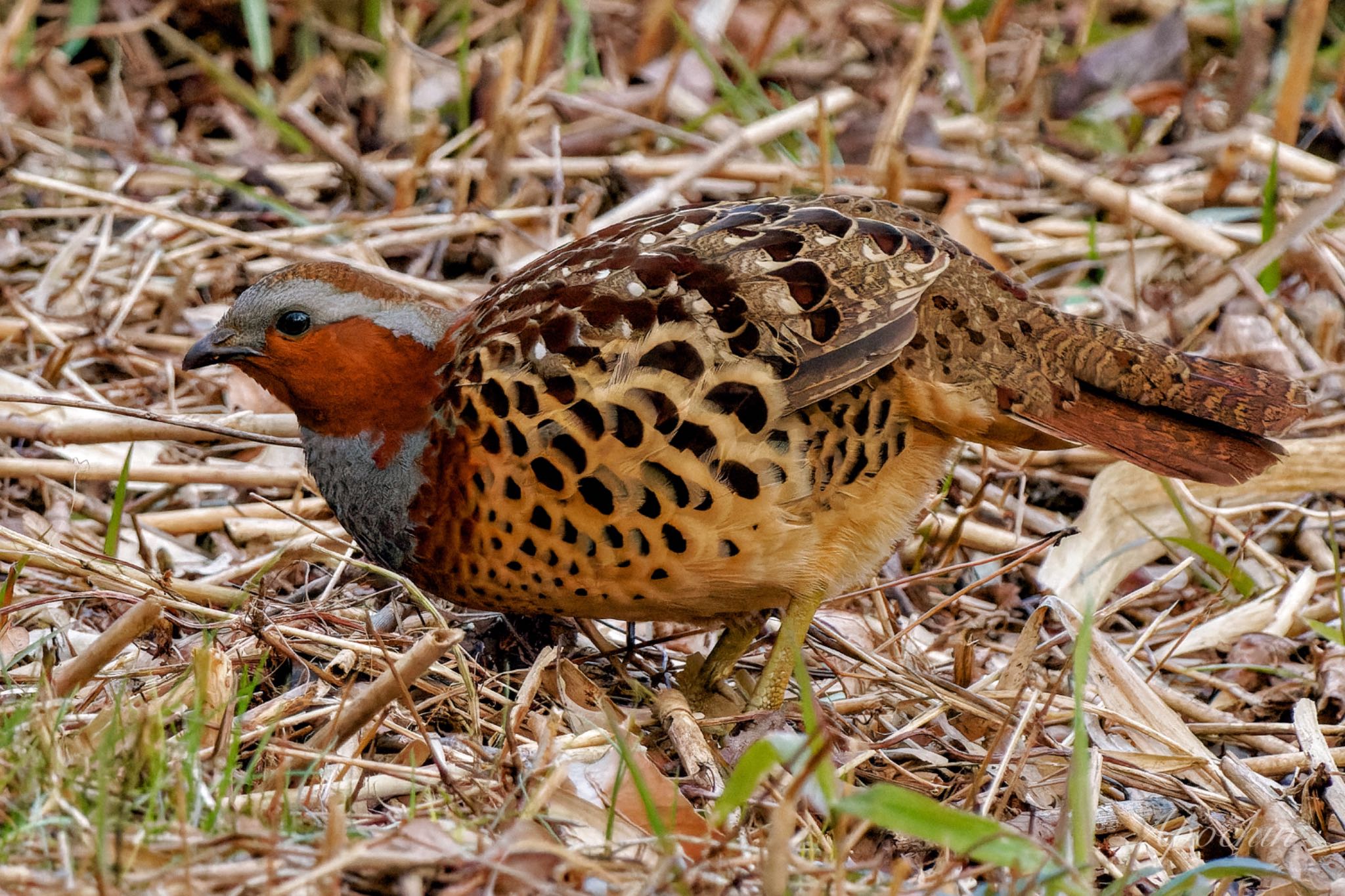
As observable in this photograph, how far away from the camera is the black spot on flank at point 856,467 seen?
3.38m

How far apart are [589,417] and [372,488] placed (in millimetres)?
616

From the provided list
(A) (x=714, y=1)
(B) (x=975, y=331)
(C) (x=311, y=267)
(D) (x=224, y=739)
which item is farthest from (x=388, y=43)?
(D) (x=224, y=739)

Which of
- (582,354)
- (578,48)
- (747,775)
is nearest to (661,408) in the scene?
(582,354)

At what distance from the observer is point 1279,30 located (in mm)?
7090

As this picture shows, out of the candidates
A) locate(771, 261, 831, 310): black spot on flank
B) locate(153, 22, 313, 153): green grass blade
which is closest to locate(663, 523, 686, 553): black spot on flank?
locate(771, 261, 831, 310): black spot on flank

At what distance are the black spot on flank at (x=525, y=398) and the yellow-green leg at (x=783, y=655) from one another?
791 mm

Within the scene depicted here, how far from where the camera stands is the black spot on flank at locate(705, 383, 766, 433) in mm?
3213

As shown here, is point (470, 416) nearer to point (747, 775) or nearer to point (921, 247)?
point (921, 247)

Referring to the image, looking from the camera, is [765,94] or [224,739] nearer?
[224,739]

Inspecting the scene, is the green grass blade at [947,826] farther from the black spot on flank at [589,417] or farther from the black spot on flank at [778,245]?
the black spot on flank at [778,245]

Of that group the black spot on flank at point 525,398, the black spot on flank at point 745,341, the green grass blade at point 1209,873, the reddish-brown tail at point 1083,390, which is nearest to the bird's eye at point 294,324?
the black spot on flank at point 525,398

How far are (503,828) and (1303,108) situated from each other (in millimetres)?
5615

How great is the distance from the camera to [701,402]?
3.19m

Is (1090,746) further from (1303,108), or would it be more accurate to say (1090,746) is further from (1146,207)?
(1303,108)
